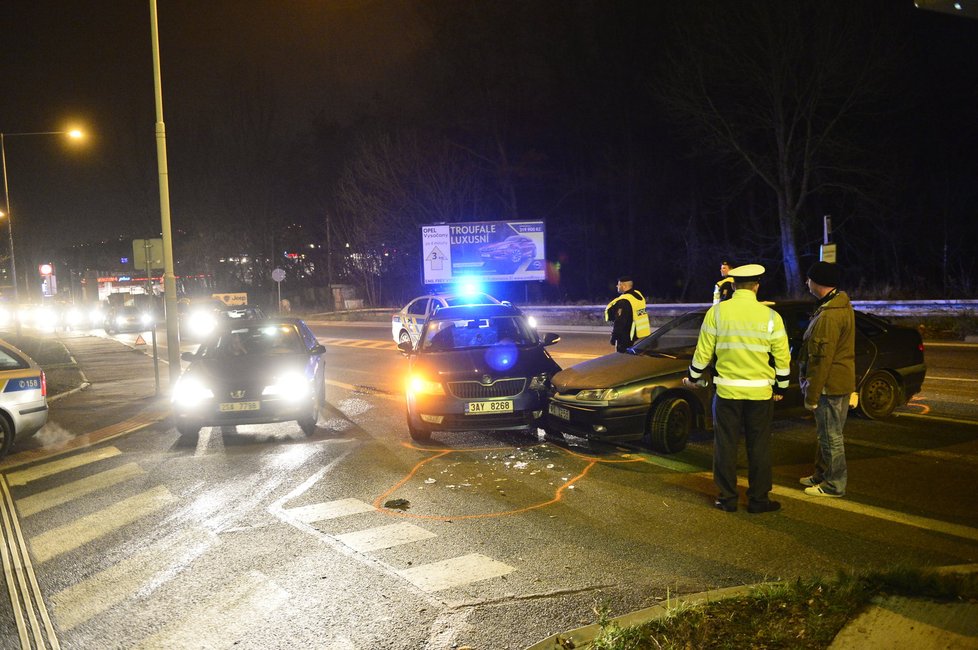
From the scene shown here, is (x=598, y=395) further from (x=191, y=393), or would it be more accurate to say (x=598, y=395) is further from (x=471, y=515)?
(x=191, y=393)

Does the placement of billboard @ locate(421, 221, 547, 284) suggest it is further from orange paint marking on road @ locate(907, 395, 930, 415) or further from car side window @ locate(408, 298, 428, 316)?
orange paint marking on road @ locate(907, 395, 930, 415)

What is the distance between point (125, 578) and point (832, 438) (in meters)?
5.43

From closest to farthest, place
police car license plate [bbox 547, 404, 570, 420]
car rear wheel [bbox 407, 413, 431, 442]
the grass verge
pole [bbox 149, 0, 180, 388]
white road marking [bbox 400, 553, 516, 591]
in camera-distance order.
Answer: the grass verge < white road marking [bbox 400, 553, 516, 591] < police car license plate [bbox 547, 404, 570, 420] < car rear wheel [bbox 407, 413, 431, 442] < pole [bbox 149, 0, 180, 388]

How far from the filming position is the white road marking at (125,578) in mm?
4637

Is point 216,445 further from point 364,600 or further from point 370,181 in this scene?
point 370,181

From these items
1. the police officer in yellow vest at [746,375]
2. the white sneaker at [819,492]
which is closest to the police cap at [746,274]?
the police officer in yellow vest at [746,375]

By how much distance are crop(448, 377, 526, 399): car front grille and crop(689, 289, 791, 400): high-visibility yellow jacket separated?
120 inches

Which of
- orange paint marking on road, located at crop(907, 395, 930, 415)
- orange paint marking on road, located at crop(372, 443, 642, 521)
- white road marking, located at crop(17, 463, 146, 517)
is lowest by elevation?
white road marking, located at crop(17, 463, 146, 517)

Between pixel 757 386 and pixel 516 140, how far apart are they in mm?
41028

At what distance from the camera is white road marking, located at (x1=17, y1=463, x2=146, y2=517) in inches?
282

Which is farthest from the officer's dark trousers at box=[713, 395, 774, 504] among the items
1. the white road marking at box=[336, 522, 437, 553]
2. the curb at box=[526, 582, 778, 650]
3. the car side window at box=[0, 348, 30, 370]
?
the car side window at box=[0, 348, 30, 370]

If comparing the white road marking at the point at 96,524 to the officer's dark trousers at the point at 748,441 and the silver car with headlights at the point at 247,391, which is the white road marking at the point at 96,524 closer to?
the silver car with headlights at the point at 247,391

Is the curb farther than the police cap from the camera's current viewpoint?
No

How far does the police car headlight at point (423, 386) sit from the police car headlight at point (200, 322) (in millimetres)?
25602
